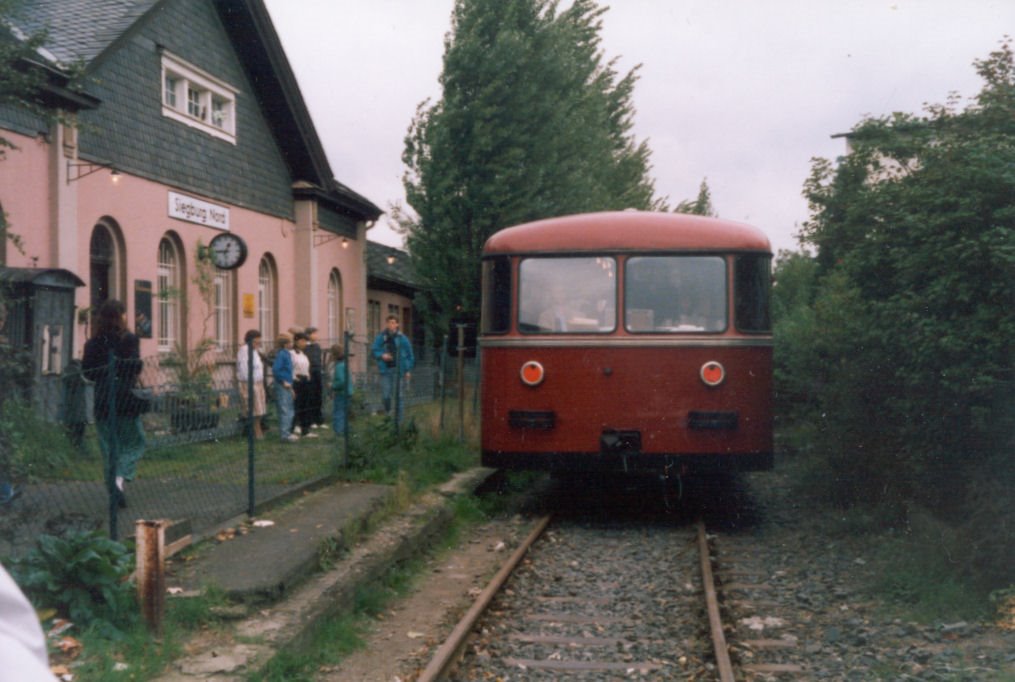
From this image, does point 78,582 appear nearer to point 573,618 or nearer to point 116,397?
point 116,397

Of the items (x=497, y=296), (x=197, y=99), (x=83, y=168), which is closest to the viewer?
(x=497, y=296)

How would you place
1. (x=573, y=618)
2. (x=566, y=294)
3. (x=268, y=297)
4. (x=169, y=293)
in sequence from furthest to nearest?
1. (x=268, y=297)
2. (x=169, y=293)
3. (x=566, y=294)
4. (x=573, y=618)

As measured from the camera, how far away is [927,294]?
7.57 metres

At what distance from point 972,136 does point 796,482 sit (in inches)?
224

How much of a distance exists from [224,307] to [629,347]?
11985mm

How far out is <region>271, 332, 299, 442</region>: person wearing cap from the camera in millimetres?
10977

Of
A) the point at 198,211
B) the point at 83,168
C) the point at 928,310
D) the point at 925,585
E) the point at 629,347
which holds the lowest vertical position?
the point at 925,585

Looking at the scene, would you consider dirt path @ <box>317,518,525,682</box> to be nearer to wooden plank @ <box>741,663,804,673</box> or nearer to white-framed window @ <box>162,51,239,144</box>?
wooden plank @ <box>741,663,804,673</box>

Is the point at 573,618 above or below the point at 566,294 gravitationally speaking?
below

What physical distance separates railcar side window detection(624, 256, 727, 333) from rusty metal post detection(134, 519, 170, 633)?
18.4ft

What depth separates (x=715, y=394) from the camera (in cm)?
1013

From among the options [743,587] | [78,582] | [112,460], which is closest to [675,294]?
[743,587]

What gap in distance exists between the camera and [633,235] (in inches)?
415

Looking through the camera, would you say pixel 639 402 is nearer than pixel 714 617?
No
